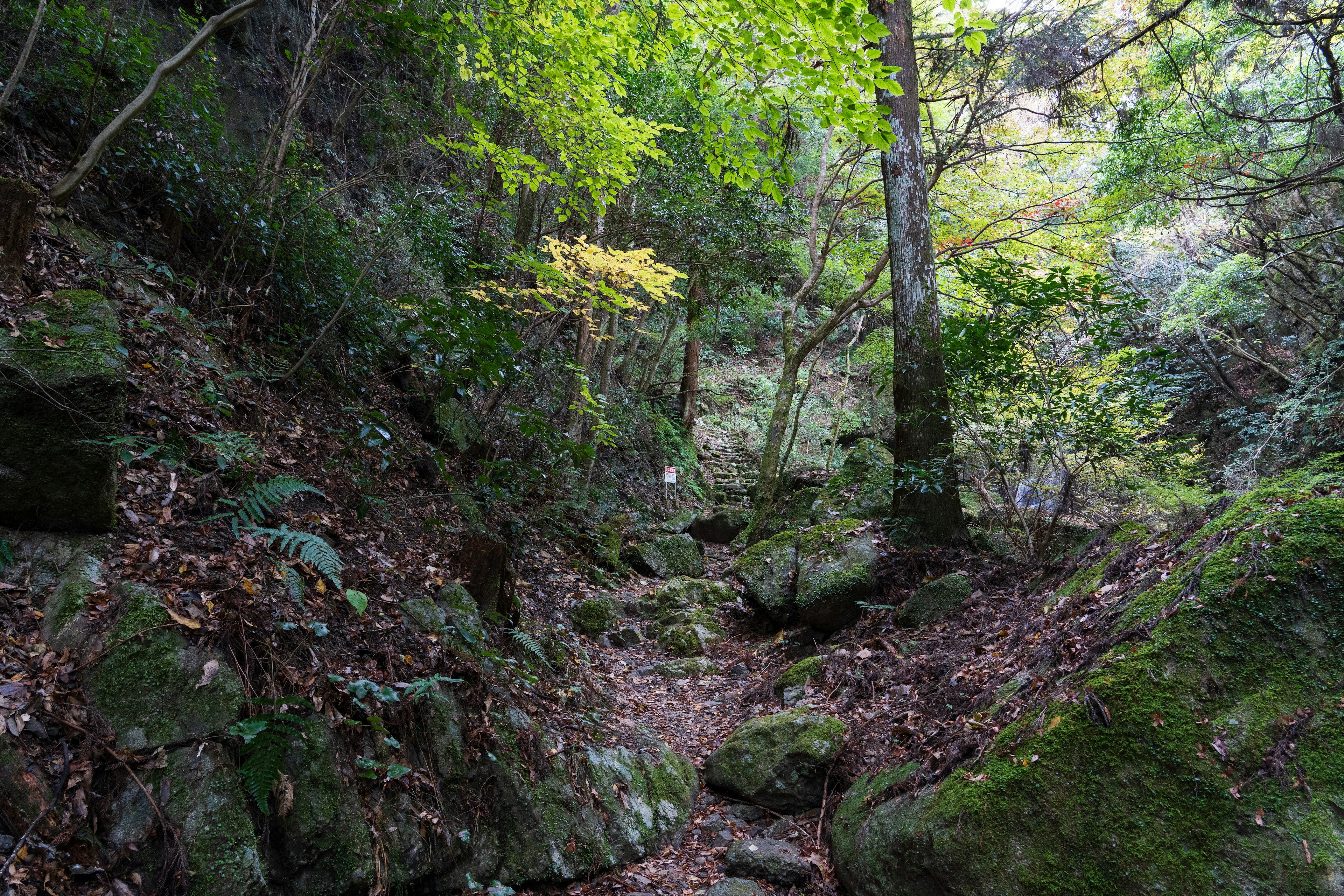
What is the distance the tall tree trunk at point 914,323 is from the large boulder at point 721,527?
21.0ft

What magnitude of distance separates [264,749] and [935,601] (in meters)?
4.93

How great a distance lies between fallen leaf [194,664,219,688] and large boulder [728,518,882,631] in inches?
200

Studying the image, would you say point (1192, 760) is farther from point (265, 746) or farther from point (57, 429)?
point (57, 429)

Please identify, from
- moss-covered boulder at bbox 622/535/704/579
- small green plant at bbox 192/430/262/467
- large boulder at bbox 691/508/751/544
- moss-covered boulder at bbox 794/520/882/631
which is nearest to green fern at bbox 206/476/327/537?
small green plant at bbox 192/430/262/467

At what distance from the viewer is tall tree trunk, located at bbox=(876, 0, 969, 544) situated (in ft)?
20.4

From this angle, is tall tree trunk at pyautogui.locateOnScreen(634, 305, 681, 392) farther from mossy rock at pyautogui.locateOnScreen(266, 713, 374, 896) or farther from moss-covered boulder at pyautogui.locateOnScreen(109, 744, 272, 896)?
moss-covered boulder at pyautogui.locateOnScreen(109, 744, 272, 896)

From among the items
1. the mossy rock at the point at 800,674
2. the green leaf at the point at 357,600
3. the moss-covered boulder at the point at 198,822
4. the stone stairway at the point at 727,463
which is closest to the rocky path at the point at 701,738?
the mossy rock at the point at 800,674

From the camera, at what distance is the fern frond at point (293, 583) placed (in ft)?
Result: 10.1

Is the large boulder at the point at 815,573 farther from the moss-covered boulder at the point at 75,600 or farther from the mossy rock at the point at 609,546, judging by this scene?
the moss-covered boulder at the point at 75,600

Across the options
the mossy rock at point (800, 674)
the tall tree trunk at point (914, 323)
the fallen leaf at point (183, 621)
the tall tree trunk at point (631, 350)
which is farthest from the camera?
the tall tree trunk at point (631, 350)

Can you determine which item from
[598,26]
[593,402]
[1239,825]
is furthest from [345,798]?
Answer: [598,26]

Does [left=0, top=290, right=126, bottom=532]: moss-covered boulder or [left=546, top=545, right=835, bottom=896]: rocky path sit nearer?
[left=0, top=290, right=126, bottom=532]: moss-covered boulder

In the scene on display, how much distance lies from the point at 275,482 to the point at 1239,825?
455cm

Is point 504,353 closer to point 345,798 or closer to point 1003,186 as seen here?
point 345,798
